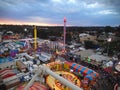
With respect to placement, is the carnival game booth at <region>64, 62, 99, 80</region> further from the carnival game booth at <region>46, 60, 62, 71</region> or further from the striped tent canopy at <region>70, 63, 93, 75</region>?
the carnival game booth at <region>46, 60, 62, 71</region>

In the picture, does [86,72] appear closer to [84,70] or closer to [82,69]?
[84,70]

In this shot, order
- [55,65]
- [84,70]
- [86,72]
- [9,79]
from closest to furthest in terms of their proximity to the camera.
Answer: [9,79], [86,72], [84,70], [55,65]

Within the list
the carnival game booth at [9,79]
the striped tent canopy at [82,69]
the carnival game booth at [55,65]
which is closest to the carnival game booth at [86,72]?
the striped tent canopy at [82,69]

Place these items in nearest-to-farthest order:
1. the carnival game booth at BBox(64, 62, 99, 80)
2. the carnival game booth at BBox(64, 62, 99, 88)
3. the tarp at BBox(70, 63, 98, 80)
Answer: the carnival game booth at BBox(64, 62, 99, 88)
the tarp at BBox(70, 63, 98, 80)
the carnival game booth at BBox(64, 62, 99, 80)

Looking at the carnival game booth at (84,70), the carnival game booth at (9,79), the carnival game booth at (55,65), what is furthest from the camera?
the carnival game booth at (55,65)

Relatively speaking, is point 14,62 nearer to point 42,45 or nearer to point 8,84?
point 8,84

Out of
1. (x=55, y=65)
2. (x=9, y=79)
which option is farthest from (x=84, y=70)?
(x=9, y=79)

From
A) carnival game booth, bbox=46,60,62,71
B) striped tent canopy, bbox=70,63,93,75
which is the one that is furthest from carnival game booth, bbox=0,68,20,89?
striped tent canopy, bbox=70,63,93,75

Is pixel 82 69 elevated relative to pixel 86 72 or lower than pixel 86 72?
elevated

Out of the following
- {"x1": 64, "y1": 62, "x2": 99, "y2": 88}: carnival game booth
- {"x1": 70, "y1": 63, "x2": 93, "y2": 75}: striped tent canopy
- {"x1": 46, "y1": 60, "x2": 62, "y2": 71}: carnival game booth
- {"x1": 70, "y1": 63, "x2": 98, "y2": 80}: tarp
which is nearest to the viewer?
{"x1": 64, "y1": 62, "x2": 99, "y2": 88}: carnival game booth

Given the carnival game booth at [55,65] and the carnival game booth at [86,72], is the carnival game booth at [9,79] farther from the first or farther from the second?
the carnival game booth at [86,72]

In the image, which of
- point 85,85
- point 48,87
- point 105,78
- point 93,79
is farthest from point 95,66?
point 48,87
